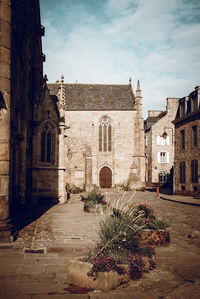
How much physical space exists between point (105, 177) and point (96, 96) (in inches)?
430

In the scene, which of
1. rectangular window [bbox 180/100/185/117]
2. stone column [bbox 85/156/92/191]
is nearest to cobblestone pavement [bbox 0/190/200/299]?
rectangular window [bbox 180/100/185/117]

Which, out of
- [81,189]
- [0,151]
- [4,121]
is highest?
[4,121]

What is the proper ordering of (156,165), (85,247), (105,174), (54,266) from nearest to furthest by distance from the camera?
(54,266) < (85,247) < (105,174) < (156,165)

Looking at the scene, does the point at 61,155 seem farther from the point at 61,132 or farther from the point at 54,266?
the point at 54,266

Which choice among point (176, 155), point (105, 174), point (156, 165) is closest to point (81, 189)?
point (105, 174)

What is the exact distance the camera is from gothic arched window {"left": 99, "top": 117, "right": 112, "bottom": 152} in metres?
33.3

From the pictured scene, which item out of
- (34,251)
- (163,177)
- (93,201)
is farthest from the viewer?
(163,177)

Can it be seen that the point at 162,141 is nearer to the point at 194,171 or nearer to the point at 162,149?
the point at 162,149

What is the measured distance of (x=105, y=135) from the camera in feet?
110

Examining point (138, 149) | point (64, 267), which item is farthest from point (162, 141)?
point (64, 267)

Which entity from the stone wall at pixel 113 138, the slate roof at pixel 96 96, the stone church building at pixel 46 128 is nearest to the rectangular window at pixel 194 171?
the stone church building at pixel 46 128

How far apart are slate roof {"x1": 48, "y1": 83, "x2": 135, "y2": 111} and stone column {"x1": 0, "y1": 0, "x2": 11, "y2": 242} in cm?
2619

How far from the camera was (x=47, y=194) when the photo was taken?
15.6m

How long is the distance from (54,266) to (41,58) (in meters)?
16.7
